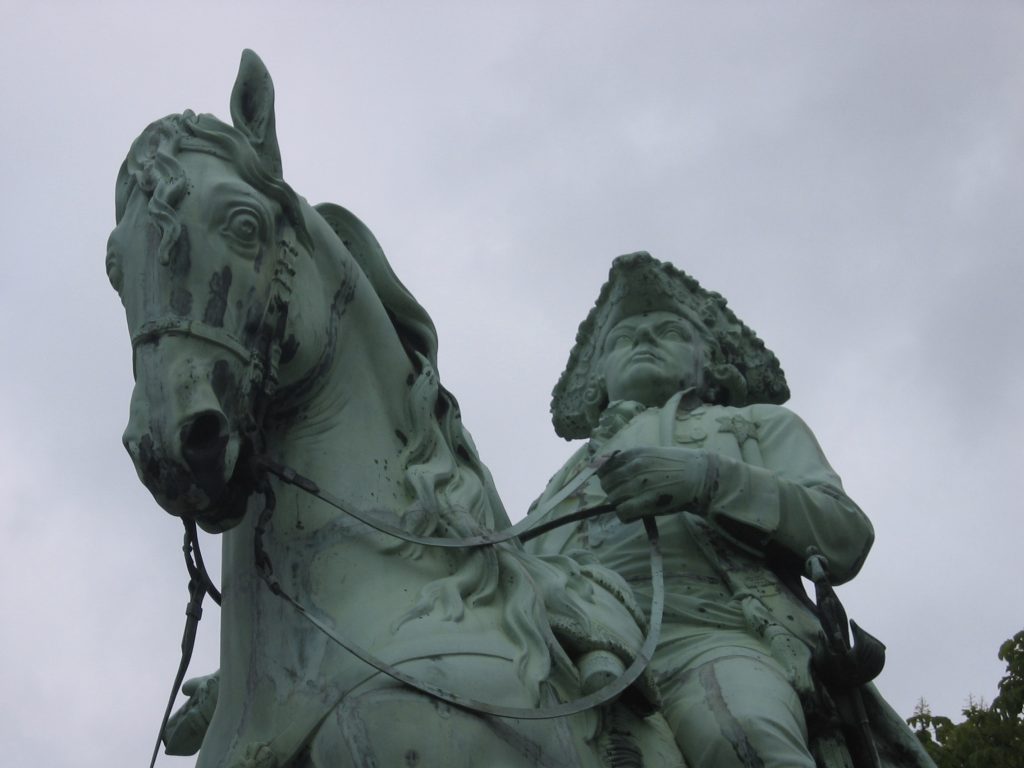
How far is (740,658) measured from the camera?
562cm

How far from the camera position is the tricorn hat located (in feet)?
23.9

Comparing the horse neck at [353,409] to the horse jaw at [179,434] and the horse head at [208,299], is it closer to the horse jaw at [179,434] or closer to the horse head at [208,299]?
the horse head at [208,299]

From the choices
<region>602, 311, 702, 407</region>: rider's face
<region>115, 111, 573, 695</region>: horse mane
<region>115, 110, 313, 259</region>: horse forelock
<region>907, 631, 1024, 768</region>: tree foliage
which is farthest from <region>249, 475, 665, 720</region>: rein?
<region>907, 631, 1024, 768</region>: tree foliage

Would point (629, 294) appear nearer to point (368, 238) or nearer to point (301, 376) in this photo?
point (368, 238)

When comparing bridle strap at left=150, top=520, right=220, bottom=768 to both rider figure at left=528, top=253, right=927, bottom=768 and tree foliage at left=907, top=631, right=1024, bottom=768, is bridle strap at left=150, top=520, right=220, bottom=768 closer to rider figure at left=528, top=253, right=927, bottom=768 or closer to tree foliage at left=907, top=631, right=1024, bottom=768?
rider figure at left=528, top=253, right=927, bottom=768

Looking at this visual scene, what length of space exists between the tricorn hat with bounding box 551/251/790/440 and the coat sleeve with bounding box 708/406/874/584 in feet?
3.63

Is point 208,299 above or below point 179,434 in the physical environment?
above

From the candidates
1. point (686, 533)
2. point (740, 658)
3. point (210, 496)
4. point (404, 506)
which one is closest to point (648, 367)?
point (686, 533)

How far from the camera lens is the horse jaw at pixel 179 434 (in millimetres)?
4109

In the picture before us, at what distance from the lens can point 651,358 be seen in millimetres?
7188

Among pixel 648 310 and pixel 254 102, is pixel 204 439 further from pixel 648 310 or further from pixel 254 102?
pixel 648 310

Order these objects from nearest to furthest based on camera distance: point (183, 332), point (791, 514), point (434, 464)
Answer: point (183, 332) → point (434, 464) → point (791, 514)

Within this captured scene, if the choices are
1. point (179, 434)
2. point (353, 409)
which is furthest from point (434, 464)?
point (179, 434)

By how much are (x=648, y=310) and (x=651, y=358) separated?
0.27m
